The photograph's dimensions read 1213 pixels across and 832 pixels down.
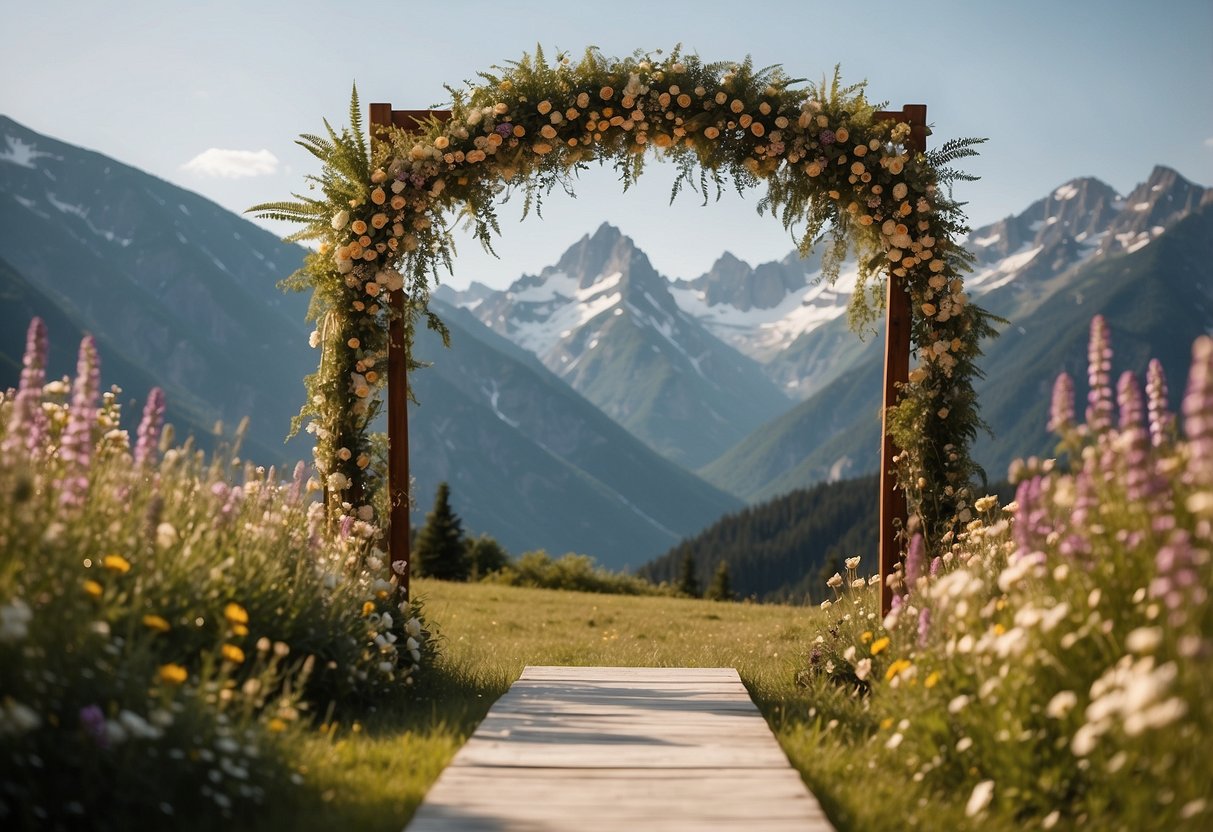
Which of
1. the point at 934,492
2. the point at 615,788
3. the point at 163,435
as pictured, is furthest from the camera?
the point at 934,492

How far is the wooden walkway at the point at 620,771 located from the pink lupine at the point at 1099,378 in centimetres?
198

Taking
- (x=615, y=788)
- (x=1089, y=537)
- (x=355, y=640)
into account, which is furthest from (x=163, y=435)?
(x=1089, y=537)

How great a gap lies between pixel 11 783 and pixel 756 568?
134 m

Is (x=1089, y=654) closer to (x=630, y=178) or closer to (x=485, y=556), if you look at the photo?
(x=630, y=178)

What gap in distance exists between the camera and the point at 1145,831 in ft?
11.5

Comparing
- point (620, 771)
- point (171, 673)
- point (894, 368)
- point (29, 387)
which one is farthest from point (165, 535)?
point (894, 368)

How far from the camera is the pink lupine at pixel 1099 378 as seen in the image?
404cm

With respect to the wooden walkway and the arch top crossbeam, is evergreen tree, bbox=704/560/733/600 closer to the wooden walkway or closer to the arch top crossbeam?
the arch top crossbeam

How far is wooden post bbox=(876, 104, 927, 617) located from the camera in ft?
27.0

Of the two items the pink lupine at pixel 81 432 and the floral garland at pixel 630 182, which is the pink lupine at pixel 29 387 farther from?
the floral garland at pixel 630 182

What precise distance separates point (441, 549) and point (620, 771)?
A: 97.6ft

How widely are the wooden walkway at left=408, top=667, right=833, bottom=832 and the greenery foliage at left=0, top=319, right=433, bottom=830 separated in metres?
0.78

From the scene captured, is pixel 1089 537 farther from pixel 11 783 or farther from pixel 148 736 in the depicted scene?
pixel 11 783

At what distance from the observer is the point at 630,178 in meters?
8.59
